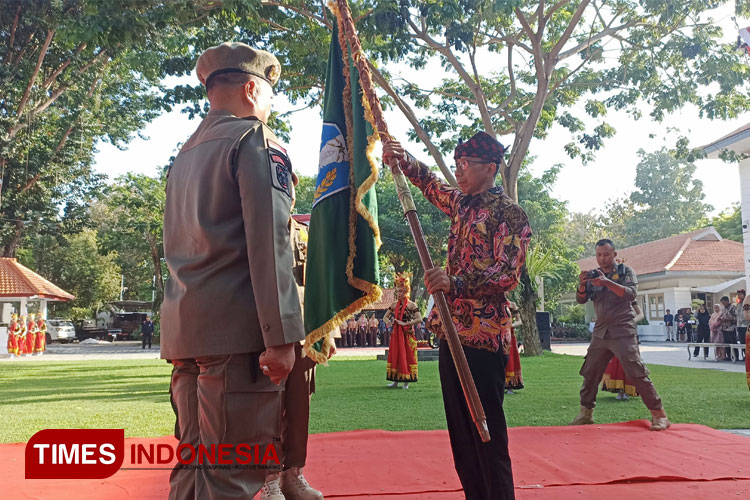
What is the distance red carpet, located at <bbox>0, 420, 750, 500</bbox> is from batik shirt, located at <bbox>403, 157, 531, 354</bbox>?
112cm

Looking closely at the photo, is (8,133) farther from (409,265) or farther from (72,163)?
(409,265)

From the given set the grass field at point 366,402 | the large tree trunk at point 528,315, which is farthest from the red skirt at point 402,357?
the large tree trunk at point 528,315

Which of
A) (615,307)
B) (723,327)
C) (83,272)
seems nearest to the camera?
(615,307)

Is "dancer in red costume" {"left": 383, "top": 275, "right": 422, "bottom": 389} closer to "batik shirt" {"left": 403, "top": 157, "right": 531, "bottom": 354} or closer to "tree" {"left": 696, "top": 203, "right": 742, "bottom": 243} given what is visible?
"batik shirt" {"left": 403, "top": 157, "right": 531, "bottom": 354}

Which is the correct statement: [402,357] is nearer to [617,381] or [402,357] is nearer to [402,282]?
[402,282]

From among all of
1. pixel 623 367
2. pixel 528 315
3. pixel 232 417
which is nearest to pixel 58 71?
pixel 528 315

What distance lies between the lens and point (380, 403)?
326 inches

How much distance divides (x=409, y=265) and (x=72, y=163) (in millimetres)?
17847

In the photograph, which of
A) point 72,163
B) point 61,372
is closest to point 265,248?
point 61,372

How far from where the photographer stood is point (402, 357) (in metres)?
10.3

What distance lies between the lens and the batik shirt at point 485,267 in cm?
312

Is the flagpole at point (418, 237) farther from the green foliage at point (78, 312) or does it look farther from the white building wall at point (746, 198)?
the green foliage at point (78, 312)

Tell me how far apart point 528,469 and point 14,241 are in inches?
1101

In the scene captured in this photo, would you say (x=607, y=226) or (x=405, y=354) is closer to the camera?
(x=405, y=354)
